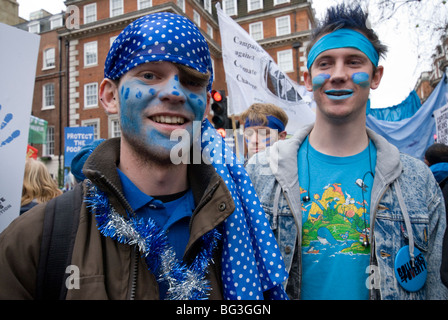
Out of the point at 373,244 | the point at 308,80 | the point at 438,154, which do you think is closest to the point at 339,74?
the point at 308,80

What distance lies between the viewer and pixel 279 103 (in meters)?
5.43

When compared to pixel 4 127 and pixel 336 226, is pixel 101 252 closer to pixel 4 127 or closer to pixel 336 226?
pixel 336 226

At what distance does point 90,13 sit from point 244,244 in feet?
85.9

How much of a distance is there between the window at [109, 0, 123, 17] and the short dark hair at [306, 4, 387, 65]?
79.0 feet

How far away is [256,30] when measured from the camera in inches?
1148

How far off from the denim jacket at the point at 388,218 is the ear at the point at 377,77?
41 centimetres

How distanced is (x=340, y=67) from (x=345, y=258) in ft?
3.27

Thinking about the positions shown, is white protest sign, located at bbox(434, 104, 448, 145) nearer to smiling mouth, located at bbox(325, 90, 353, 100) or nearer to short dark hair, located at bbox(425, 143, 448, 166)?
short dark hair, located at bbox(425, 143, 448, 166)

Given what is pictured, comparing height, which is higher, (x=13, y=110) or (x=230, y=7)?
(x=230, y=7)

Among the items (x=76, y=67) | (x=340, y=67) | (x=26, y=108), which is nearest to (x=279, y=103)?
(x=340, y=67)
